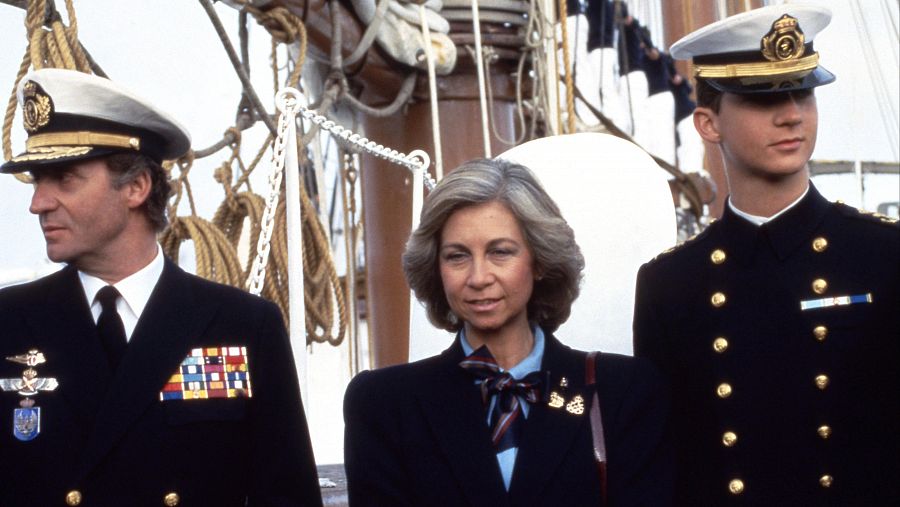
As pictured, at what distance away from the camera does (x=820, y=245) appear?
100 inches

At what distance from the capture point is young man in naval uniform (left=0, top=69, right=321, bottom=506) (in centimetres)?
238

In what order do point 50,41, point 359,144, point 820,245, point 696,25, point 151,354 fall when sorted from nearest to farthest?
point 151,354
point 820,245
point 50,41
point 359,144
point 696,25

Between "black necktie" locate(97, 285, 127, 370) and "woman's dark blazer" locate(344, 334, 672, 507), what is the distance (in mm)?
400

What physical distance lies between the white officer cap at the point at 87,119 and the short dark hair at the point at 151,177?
0.05 feet

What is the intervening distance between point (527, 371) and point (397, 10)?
3.26 meters

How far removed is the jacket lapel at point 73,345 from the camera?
7.89 feet

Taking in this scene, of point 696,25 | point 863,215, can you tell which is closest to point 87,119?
point 863,215

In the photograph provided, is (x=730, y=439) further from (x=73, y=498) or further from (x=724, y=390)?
(x=73, y=498)

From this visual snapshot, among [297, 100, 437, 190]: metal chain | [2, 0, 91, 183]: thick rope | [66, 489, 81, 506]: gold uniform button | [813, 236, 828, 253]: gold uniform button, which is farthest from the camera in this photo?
[297, 100, 437, 190]: metal chain

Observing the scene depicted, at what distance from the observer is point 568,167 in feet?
12.2

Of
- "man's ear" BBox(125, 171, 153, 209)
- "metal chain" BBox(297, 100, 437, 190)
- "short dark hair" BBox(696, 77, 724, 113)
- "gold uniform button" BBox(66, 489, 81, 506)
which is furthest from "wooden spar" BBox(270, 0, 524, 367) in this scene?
"gold uniform button" BBox(66, 489, 81, 506)

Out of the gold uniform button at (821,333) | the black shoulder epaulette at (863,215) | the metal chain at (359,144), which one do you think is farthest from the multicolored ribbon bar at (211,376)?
the metal chain at (359,144)

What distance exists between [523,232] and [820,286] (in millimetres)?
520

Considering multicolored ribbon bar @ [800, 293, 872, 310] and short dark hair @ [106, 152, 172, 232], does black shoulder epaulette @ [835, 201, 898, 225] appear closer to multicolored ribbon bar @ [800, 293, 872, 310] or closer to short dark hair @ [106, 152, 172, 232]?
multicolored ribbon bar @ [800, 293, 872, 310]
